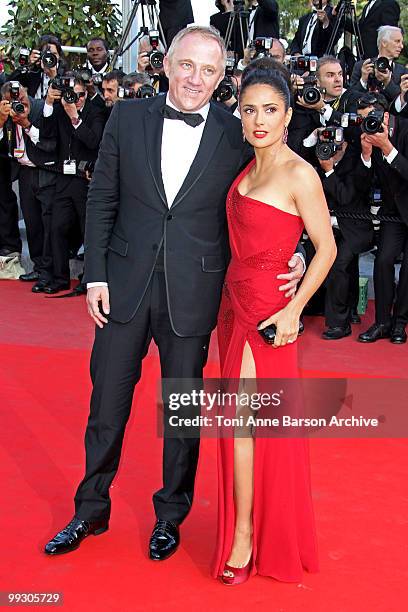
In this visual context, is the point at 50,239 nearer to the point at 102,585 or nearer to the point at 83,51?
the point at 83,51

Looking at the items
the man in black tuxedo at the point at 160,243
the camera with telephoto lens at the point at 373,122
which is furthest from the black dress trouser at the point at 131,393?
the camera with telephoto lens at the point at 373,122

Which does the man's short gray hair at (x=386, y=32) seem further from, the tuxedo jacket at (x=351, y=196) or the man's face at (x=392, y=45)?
the tuxedo jacket at (x=351, y=196)

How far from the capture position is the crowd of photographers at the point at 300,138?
554 centimetres

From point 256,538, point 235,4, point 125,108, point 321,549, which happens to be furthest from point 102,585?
point 235,4

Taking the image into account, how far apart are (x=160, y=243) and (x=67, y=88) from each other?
4009 millimetres

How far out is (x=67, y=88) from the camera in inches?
250

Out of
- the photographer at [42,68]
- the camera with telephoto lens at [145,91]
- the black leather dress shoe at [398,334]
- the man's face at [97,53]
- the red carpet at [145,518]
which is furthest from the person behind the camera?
the man's face at [97,53]

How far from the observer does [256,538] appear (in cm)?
263

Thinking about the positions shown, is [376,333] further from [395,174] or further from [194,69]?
[194,69]

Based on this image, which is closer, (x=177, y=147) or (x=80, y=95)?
(x=177, y=147)

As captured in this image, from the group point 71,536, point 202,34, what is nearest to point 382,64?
point 202,34

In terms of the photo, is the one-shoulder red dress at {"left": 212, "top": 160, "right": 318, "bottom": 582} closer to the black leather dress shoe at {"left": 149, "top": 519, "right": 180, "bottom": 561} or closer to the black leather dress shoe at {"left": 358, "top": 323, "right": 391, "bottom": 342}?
the black leather dress shoe at {"left": 149, "top": 519, "right": 180, "bottom": 561}

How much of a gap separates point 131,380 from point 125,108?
2.70ft

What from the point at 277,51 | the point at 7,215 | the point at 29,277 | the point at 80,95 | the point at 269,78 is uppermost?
A: the point at 269,78
